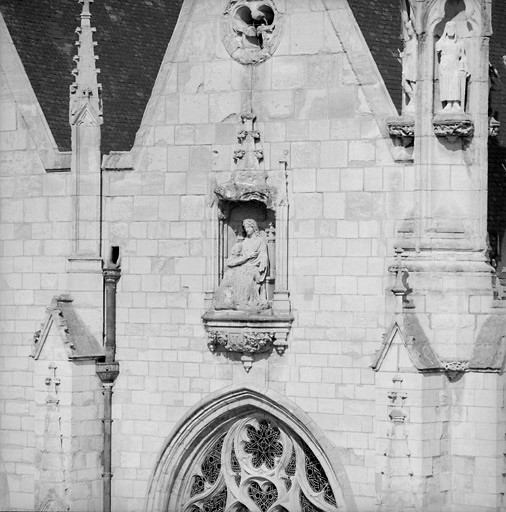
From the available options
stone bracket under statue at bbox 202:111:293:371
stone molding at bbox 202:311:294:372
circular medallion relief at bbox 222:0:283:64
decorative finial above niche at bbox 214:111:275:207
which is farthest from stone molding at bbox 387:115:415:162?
stone molding at bbox 202:311:294:372

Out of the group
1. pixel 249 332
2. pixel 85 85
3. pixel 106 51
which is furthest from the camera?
pixel 106 51

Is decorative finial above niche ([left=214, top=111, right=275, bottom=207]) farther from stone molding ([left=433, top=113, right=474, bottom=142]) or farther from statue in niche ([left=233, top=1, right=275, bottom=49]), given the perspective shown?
stone molding ([left=433, top=113, right=474, bottom=142])

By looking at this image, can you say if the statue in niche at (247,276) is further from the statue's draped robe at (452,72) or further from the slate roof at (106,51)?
the slate roof at (106,51)

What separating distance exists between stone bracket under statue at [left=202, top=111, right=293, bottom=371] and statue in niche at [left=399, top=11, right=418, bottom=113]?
2.14 m

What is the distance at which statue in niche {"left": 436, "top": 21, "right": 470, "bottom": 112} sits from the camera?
32.0m

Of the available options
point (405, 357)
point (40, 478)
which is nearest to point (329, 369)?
point (405, 357)

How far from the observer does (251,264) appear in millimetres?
33719

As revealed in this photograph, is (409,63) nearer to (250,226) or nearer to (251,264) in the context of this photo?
(250,226)

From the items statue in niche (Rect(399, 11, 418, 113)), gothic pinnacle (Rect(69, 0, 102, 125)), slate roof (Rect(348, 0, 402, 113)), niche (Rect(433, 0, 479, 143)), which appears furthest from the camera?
gothic pinnacle (Rect(69, 0, 102, 125))

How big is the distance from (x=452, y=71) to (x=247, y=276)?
4.17 metres

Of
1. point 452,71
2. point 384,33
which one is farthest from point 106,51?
point 452,71

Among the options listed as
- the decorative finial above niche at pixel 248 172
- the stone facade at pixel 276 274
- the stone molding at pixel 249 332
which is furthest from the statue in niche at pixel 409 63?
the stone molding at pixel 249 332

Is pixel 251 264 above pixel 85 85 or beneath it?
beneath

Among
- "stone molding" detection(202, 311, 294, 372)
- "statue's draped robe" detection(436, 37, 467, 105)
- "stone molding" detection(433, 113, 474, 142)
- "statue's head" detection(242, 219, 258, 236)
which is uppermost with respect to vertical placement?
"statue's draped robe" detection(436, 37, 467, 105)
